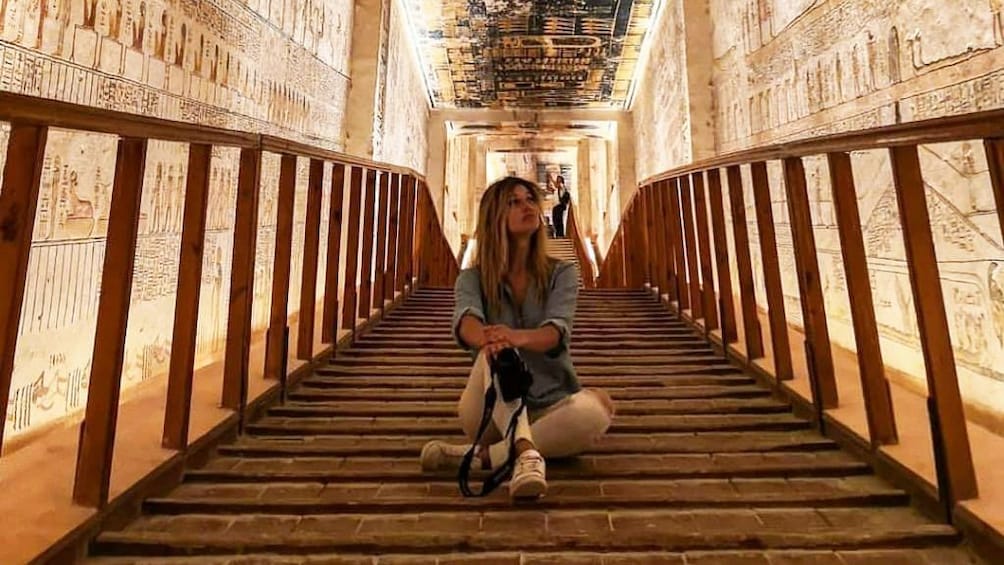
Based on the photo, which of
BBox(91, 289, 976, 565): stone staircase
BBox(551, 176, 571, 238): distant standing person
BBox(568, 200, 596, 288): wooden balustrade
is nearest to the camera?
BBox(91, 289, 976, 565): stone staircase

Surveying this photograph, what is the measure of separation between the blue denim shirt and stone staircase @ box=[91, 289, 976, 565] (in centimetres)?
27

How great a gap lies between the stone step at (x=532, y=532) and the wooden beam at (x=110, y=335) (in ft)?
0.56

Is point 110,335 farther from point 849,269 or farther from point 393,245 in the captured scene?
point 393,245

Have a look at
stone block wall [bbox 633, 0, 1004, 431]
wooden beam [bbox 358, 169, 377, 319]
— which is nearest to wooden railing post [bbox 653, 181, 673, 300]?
stone block wall [bbox 633, 0, 1004, 431]

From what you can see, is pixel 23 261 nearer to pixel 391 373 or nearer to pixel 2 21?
pixel 2 21

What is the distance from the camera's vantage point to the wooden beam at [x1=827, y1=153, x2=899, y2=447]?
185 cm

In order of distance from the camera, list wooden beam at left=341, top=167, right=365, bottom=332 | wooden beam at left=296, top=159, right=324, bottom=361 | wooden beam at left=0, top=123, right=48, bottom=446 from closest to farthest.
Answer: wooden beam at left=0, top=123, right=48, bottom=446 → wooden beam at left=296, top=159, right=324, bottom=361 → wooden beam at left=341, top=167, right=365, bottom=332

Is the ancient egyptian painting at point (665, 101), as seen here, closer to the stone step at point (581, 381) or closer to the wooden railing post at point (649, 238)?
the wooden railing post at point (649, 238)

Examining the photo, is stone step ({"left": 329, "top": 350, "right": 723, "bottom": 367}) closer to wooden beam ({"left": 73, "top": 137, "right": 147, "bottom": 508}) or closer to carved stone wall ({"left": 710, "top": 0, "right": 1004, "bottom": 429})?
carved stone wall ({"left": 710, "top": 0, "right": 1004, "bottom": 429})

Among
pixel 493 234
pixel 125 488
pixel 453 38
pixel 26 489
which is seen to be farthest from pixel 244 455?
pixel 453 38

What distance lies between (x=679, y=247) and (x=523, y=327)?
2.52 m

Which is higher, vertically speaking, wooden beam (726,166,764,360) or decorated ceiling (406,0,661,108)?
decorated ceiling (406,0,661,108)

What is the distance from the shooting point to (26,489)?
155cm

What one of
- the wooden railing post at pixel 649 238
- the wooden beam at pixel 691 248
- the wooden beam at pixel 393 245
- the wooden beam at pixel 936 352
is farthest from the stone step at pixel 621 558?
the wooden railing post at pixel 649 238
